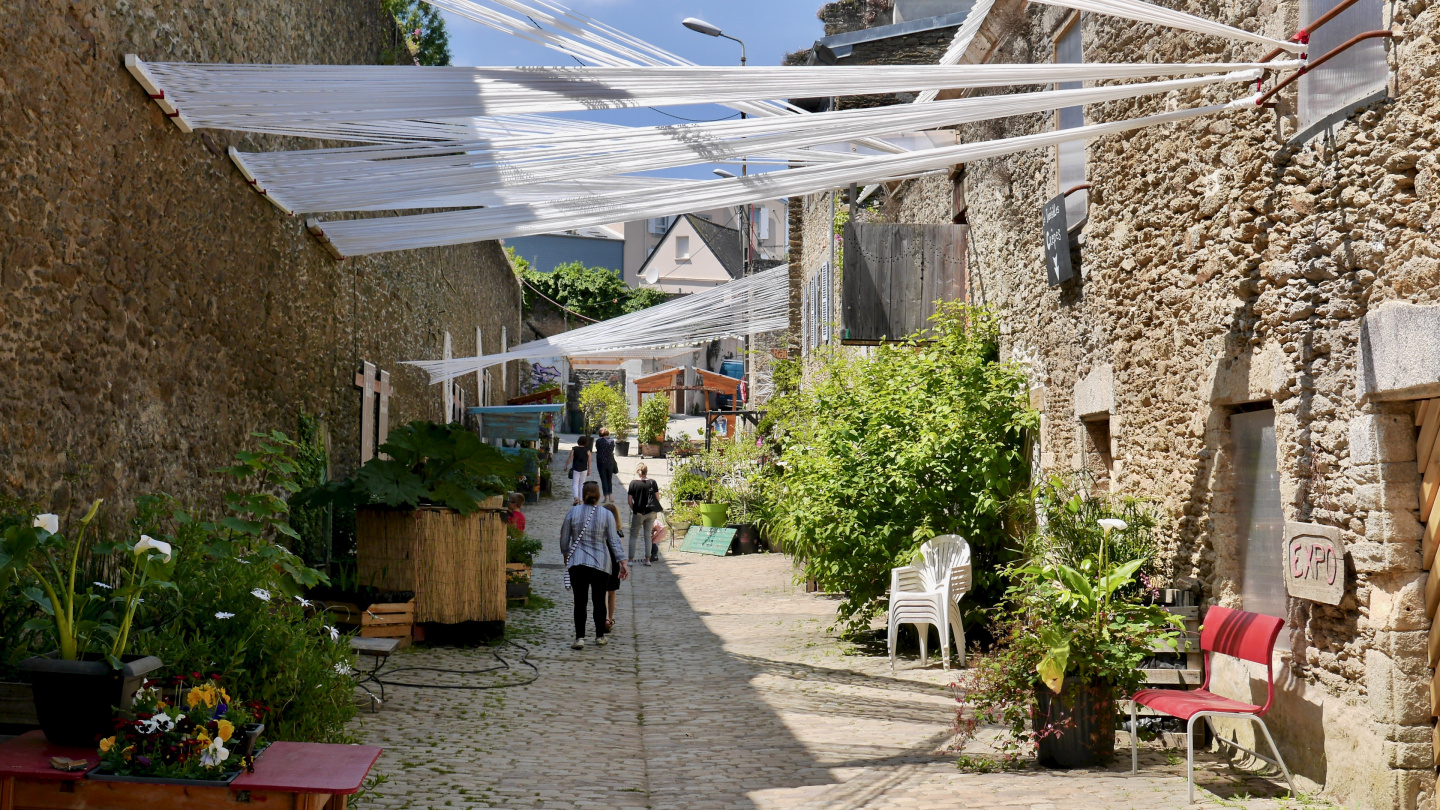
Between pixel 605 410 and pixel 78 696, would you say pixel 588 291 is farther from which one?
pixel 78 696

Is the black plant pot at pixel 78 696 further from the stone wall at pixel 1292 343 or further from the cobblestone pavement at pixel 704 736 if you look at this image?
the stone wall at pixel 1292 343

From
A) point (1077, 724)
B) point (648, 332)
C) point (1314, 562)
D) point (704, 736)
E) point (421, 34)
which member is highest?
point (421, 34)

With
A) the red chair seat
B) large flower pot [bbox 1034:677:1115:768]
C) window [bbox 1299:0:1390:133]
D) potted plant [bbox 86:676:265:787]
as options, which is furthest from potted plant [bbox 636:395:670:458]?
potted plant [bbox 86:676:265:787]

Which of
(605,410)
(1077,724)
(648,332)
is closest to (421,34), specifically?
(648,332)

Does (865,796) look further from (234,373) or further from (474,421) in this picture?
(474,421)

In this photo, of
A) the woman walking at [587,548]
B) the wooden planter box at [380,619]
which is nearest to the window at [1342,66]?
the woman walking at [587,548]

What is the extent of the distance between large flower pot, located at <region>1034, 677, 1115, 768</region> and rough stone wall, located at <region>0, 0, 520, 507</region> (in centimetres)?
399

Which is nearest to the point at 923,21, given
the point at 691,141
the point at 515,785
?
the point at 691,141

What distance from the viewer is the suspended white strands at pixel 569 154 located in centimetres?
475

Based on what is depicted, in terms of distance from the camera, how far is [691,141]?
5004 millimetres

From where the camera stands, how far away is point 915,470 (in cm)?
778

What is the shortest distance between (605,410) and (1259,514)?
2719 centimetres

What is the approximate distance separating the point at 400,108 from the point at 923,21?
35.8ft

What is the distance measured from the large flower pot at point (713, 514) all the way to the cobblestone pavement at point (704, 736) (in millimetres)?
6189
